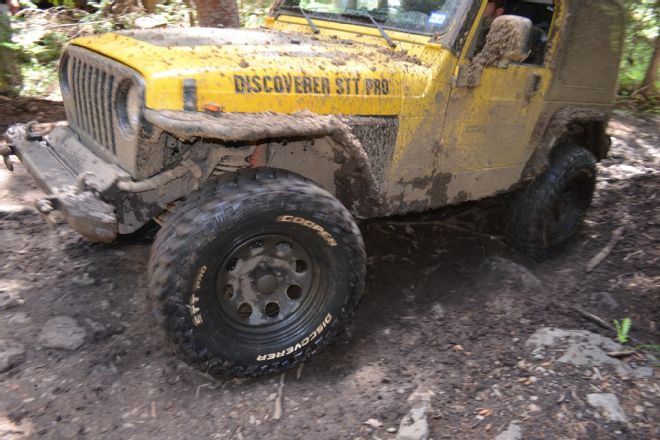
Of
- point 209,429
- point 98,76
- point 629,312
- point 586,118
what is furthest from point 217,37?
point 629,312

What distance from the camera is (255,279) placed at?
8.77 ft

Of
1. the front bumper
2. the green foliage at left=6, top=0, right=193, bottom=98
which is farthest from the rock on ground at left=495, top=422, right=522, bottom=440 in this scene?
the green foliage at left=6, top=0, right=193, bottom=98

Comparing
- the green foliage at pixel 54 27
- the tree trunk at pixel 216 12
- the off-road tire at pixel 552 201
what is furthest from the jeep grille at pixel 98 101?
the green foliage at pixel 54 27

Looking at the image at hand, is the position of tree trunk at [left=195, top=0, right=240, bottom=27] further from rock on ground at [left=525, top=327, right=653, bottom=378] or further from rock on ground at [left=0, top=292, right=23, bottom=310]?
rock on ground at [left=525, top=327, right=653, bottom=378]

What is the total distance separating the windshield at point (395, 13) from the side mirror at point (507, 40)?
259 millimetres

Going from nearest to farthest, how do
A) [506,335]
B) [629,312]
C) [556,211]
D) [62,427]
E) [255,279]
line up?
[62,427], [255,279], [506,335], [629,312], [556,211]

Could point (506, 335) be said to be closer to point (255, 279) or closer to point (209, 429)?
point (255, 279)

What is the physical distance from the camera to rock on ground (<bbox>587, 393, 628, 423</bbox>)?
8.11 ft

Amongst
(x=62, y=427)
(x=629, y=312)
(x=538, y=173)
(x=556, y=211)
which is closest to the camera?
(x=62, y=427)

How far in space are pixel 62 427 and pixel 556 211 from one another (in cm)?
361

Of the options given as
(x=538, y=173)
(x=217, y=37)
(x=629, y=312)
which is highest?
(x=217, y=37)

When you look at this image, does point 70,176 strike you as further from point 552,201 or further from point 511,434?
point 552,201

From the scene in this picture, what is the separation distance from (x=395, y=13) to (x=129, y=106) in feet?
5.62

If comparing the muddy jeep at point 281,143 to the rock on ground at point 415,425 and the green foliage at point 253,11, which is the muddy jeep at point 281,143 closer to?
the rock on ground at point 415,425
